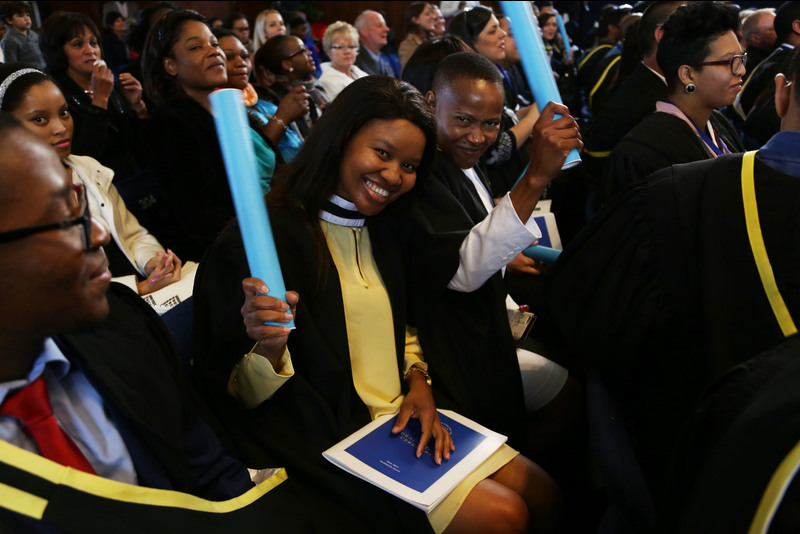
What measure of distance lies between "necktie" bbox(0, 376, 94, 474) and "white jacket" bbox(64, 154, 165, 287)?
139cm

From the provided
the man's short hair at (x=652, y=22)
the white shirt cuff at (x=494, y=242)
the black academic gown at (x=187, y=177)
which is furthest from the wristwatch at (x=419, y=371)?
the man's short hair at (x=652, y=22)

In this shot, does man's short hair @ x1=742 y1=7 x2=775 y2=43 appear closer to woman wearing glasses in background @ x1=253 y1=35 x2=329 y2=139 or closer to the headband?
woman wearing glasses in background @ x1=253 y1=35 x2=329 y2=139

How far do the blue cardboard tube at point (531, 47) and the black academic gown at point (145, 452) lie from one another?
→ 0.98 m

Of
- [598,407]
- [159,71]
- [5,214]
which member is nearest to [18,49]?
[159,71]

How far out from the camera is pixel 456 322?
6.48ft

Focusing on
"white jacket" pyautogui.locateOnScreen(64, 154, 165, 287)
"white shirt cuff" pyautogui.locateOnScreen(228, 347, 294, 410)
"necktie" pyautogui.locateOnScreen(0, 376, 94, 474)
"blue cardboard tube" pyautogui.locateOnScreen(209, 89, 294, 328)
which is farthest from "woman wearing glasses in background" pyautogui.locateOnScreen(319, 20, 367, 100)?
"necktie" pyautogui.locateOnScreen(0, 376, 94, 474)

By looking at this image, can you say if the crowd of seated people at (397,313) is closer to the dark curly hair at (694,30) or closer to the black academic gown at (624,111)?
the dark curly hair at (694,30)

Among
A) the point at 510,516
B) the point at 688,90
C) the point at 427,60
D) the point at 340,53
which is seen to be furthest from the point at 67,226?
the point at 340,53

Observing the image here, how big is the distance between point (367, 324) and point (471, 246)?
0.40 meters

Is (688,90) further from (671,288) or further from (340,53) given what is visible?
(340,53)

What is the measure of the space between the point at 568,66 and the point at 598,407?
247 inches

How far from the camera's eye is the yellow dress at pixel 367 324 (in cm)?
174

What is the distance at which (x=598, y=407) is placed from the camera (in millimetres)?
1471

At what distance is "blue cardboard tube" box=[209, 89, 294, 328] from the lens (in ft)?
3.23
